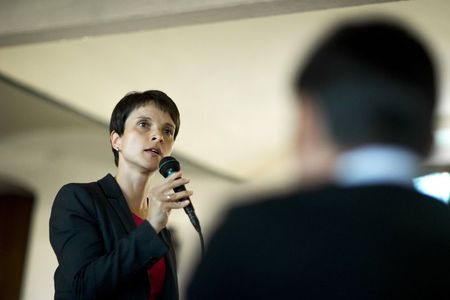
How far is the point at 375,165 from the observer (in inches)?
19.8

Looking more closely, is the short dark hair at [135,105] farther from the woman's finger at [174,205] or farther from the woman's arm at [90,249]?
the woman's finger at [174,205]

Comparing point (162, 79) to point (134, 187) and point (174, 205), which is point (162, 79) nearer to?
point (134, 187)

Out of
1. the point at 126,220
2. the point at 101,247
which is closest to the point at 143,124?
the point at 126,220

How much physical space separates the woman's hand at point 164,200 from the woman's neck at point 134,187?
27cm

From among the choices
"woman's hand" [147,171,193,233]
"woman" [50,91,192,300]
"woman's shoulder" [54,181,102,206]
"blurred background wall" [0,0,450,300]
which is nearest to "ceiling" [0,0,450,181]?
"blurred background wall" [0,0,450,300]

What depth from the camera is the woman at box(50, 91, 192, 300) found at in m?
1.09

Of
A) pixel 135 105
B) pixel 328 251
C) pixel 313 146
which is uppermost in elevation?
pixel 135 105

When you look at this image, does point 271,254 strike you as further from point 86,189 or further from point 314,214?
point 86,189

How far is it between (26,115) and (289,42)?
2676 mm

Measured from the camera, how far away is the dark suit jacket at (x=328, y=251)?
20.7 inches

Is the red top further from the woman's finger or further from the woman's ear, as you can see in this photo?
the woman's ear

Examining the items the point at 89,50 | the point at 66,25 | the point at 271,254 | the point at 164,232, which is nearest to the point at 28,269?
the point at 89,50

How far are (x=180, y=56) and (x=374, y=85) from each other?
2.81 meters

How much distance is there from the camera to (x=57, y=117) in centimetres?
443
